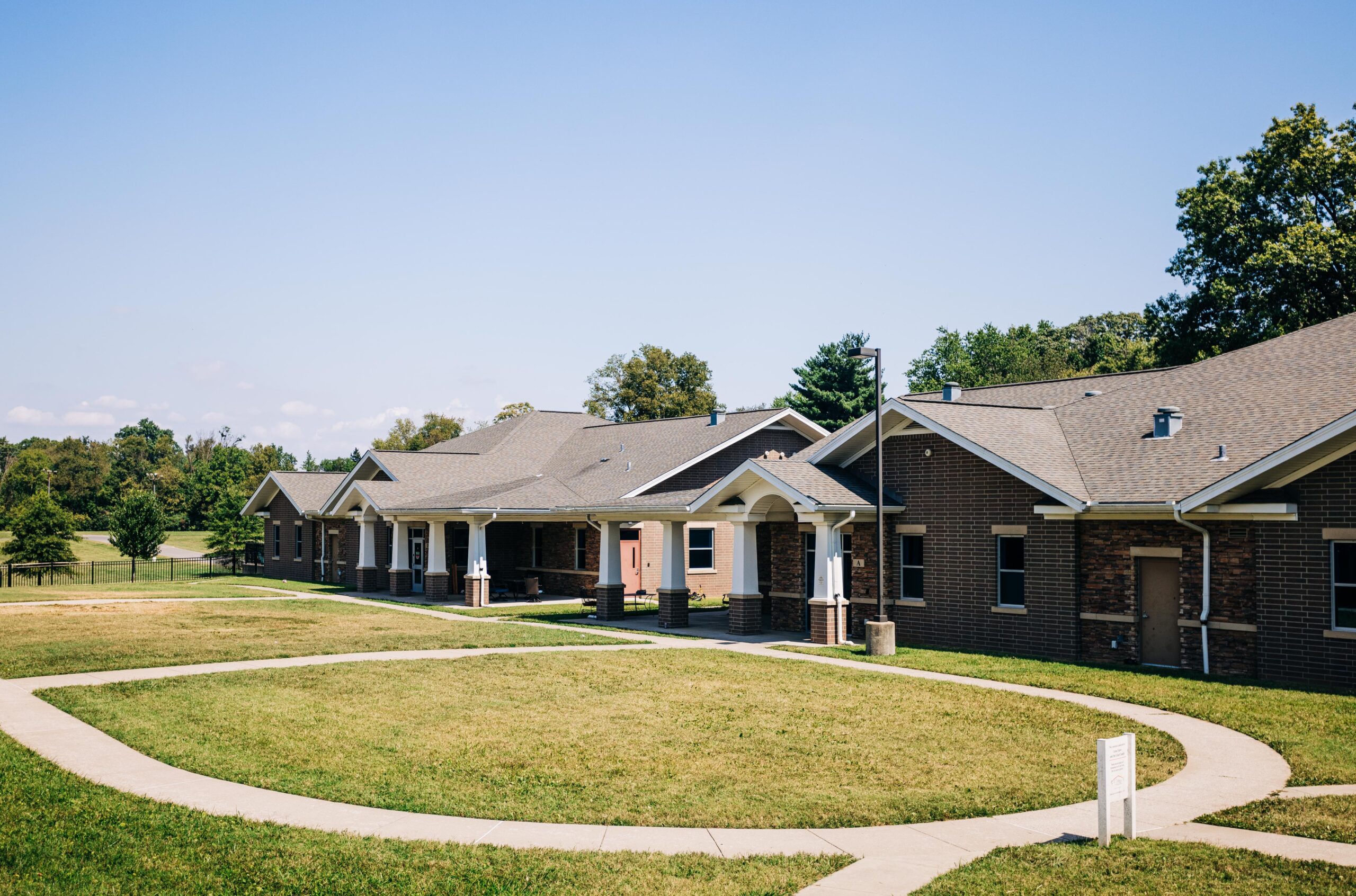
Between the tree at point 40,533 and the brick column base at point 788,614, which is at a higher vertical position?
the tree at point 40,533

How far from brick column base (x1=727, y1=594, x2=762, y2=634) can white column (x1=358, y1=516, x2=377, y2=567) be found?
2100 centimetres

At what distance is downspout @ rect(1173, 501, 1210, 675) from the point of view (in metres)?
19.7

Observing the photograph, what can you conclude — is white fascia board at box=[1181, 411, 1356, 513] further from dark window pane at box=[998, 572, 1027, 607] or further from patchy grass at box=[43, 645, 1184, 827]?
patchy grass at box=[43, 645, 1184, 827]

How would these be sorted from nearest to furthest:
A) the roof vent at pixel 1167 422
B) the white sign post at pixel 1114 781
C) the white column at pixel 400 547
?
1. the white sign post at pixel 1114 781
2. the roof vent at pixel 1167 422
3. the white column at pixel 400 547

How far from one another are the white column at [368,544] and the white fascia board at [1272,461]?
32.6m

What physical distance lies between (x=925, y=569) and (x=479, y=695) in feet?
37.4

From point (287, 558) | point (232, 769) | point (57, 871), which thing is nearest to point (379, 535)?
point (287, 558)

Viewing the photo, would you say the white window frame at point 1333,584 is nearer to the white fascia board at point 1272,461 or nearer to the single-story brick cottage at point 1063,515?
the single-story brick cottage at point 1063,515

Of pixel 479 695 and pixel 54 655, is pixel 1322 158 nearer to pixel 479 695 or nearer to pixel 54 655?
pixel 479 695

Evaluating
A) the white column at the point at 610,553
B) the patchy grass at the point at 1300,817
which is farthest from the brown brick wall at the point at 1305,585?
the white column at the point at 610,553

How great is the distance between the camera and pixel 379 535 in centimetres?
4544

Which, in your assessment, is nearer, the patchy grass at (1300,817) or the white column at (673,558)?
the patchy grass at (1300,817)

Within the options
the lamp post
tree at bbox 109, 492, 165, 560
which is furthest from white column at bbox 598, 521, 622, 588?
tree at bbox 109, 492, 165, 560

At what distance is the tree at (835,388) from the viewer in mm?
65000
